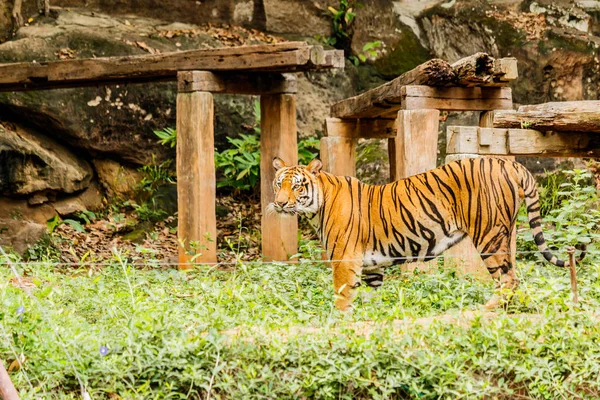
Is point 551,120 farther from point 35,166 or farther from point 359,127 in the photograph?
point 35,166

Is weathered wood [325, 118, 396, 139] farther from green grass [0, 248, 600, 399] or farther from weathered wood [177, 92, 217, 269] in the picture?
green grass [0, 248, 600, 399]

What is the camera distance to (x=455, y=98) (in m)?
8.44

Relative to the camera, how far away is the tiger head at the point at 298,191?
298 inches

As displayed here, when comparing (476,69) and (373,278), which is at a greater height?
(476,69)

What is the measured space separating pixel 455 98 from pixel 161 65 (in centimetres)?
342

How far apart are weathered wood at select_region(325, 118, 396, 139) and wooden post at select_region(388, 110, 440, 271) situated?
271cm

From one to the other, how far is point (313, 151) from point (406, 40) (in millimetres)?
2748

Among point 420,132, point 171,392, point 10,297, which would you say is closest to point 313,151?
point 420,132

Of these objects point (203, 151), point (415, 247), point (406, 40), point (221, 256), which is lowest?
point (221, 256)

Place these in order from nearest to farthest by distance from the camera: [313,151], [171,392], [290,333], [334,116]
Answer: [171,392] < [290,333] < [334,116] < [313,151]

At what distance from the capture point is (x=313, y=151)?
14438 millimetres

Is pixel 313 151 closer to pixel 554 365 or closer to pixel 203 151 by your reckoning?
pixel 203 151

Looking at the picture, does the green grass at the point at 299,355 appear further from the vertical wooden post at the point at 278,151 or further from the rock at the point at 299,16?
the rock at the point at 299,16

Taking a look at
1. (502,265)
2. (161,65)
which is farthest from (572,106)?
(161,65)
